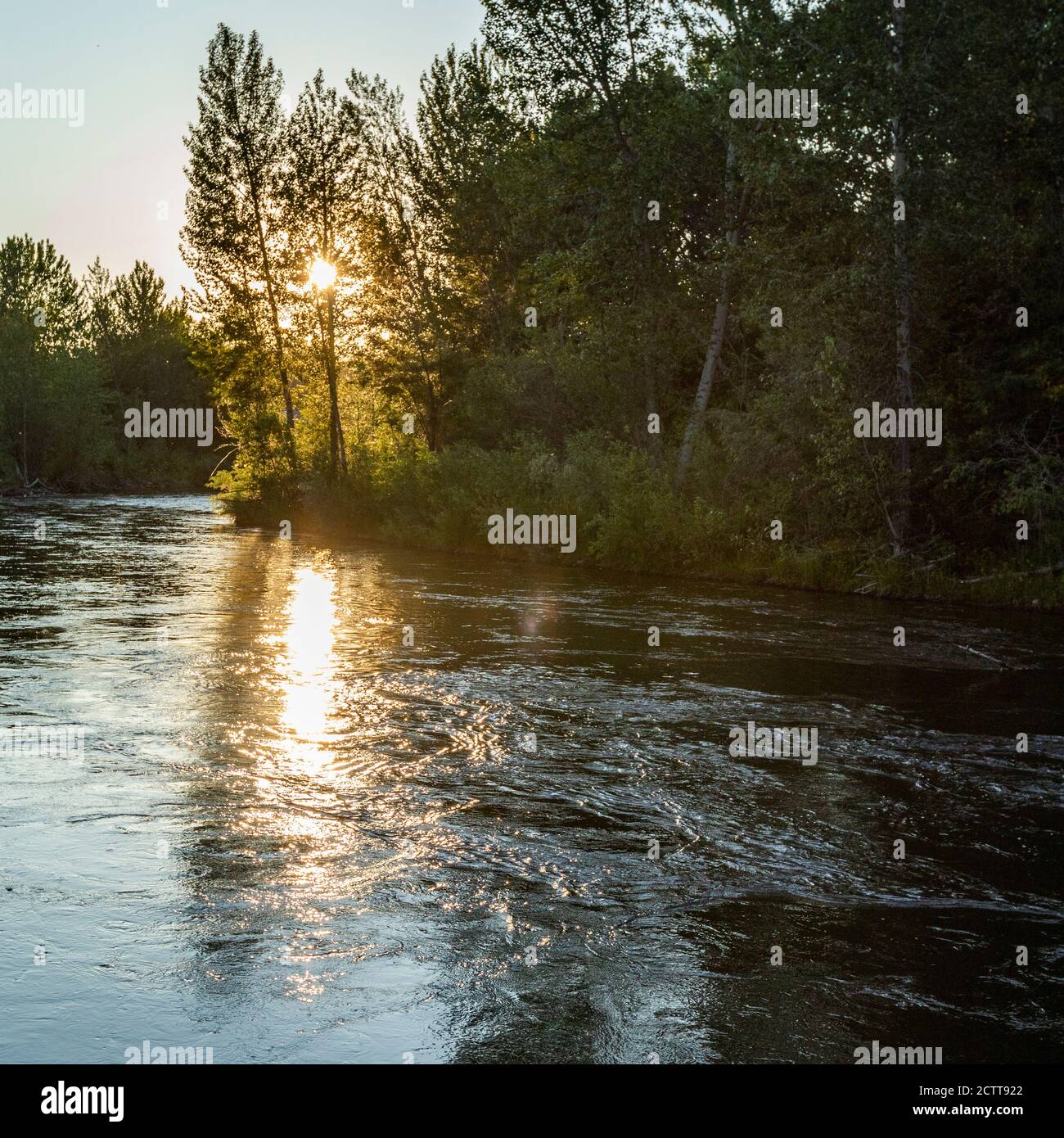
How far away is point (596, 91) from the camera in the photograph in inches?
1289

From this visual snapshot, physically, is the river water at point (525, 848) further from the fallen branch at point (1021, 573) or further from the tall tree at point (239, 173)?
the tall tree at point (239, 173)

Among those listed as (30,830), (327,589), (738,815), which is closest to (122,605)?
(327,589)

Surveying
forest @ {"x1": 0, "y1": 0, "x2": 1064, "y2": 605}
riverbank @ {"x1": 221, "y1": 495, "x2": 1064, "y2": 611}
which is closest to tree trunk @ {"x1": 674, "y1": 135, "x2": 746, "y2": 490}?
forest @ {"x1": 0, "y1": 0, "x2": 1064, "y2": 605}

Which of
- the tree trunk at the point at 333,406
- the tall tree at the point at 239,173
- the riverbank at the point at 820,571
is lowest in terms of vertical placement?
the riverbank at the point at 820,571

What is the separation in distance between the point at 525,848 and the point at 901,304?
18177 mm

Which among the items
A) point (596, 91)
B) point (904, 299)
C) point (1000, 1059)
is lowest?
point (1000, 1059)

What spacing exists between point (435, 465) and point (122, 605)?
662 inches

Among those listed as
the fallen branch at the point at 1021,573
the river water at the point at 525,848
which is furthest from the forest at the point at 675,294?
the river water at the point at 525,848

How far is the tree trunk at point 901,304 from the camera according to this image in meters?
23.8

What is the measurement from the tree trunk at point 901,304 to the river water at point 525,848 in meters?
5.74

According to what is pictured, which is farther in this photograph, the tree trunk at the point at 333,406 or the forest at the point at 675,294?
the tree trunk at the point at 333,406
